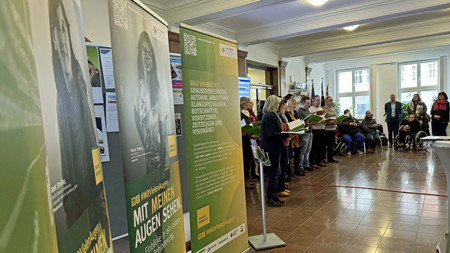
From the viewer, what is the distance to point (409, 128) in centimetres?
863

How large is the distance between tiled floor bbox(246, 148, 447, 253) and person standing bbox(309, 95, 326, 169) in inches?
22.1

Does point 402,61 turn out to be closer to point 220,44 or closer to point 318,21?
point 318,21

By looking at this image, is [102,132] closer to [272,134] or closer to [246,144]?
[272,134]

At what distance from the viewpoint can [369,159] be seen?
739 centimetres

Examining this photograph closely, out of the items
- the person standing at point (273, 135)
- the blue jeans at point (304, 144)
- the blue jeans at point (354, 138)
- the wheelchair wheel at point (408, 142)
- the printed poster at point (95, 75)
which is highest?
the printed poster at point (95, 75)

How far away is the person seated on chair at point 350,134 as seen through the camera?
820cm

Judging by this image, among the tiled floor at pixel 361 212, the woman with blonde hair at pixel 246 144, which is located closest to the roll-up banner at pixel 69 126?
the tiled floor at pixel 361 212

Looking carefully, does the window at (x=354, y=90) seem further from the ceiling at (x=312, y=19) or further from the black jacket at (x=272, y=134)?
the black jacket at (x=272, y=134)

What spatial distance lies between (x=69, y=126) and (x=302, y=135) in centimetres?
532

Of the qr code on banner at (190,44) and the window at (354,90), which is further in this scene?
the window at (354,90)

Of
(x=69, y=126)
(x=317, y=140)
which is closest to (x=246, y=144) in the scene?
(x=317, y=140)

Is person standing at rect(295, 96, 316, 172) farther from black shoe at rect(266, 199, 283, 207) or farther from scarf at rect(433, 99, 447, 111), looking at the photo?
scarf at rect(433, 99, 447, 111)

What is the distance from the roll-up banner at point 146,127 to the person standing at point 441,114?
9.06 metres

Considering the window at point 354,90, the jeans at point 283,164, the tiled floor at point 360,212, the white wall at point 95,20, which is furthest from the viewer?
the window at point 354,90
